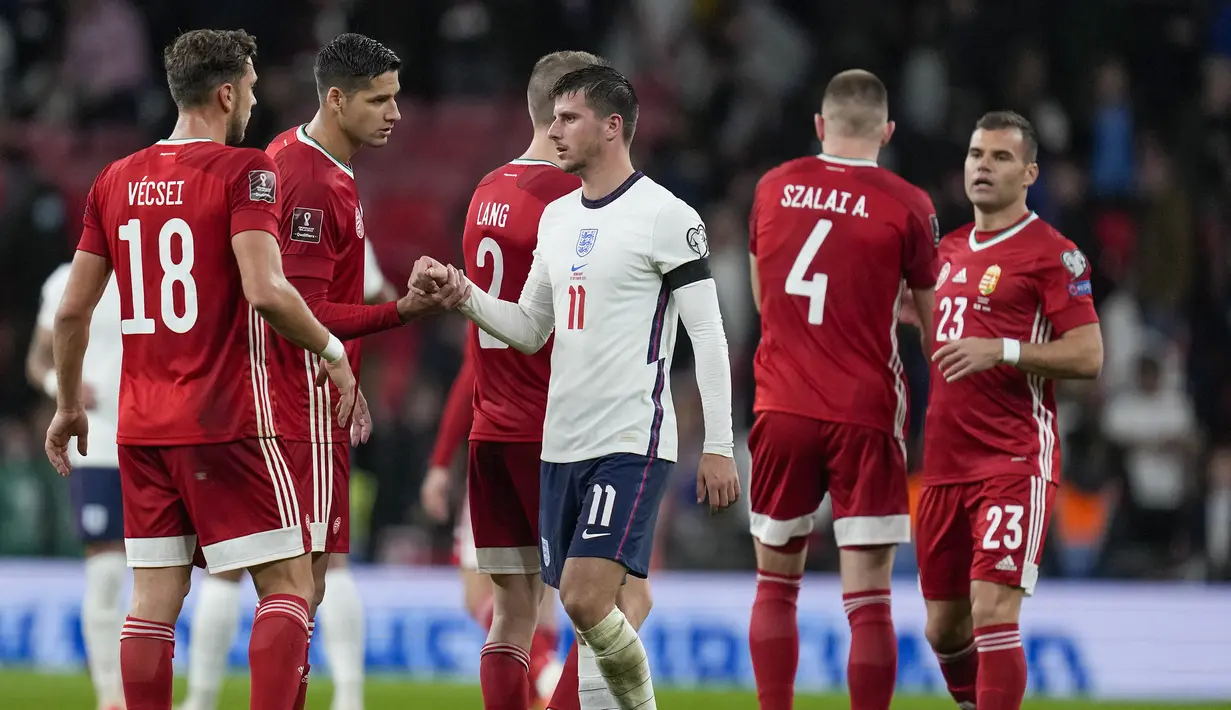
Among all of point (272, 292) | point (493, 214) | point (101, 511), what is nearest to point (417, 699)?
point (101, 511)

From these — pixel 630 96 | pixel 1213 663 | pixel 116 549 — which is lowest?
pixel 1213 663

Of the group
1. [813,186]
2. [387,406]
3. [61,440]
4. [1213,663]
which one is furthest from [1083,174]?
[61,440]

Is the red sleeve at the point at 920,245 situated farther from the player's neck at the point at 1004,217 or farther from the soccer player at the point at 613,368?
the soccer player at the point at 613,368

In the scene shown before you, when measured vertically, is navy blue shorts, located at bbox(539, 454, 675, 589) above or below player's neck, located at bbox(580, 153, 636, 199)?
below

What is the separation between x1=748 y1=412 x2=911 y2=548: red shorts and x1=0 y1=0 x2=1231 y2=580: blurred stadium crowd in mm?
5729

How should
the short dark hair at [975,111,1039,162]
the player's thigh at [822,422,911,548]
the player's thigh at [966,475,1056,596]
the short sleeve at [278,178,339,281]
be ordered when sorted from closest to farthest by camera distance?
the short sleeve at [278,178,339,281], the player's thigh at [966,475,1056,596], the player's thigh at [822,422,911,548], the short dark hair at [975,111,1039,162]

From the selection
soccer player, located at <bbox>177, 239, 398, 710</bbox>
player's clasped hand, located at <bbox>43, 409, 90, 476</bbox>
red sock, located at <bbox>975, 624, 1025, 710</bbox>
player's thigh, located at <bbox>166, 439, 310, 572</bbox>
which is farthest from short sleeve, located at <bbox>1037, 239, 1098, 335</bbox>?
player's clasped hand, located at <bbox>43, 409, 90, 476</bbox>

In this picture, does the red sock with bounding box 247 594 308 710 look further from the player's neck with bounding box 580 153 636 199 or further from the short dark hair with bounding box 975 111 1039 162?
the short dark hair with bounding box 975 111 1039 162

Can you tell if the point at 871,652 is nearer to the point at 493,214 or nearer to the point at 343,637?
the point at 493,214

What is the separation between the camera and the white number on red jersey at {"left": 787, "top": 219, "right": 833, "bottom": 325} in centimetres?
723

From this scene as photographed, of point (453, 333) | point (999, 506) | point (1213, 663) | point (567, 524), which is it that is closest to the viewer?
point (567, 524)

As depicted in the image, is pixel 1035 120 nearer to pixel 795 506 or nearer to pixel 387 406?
pixel 387 406

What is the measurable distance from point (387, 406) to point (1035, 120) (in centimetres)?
626

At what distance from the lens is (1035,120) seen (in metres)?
15.3
